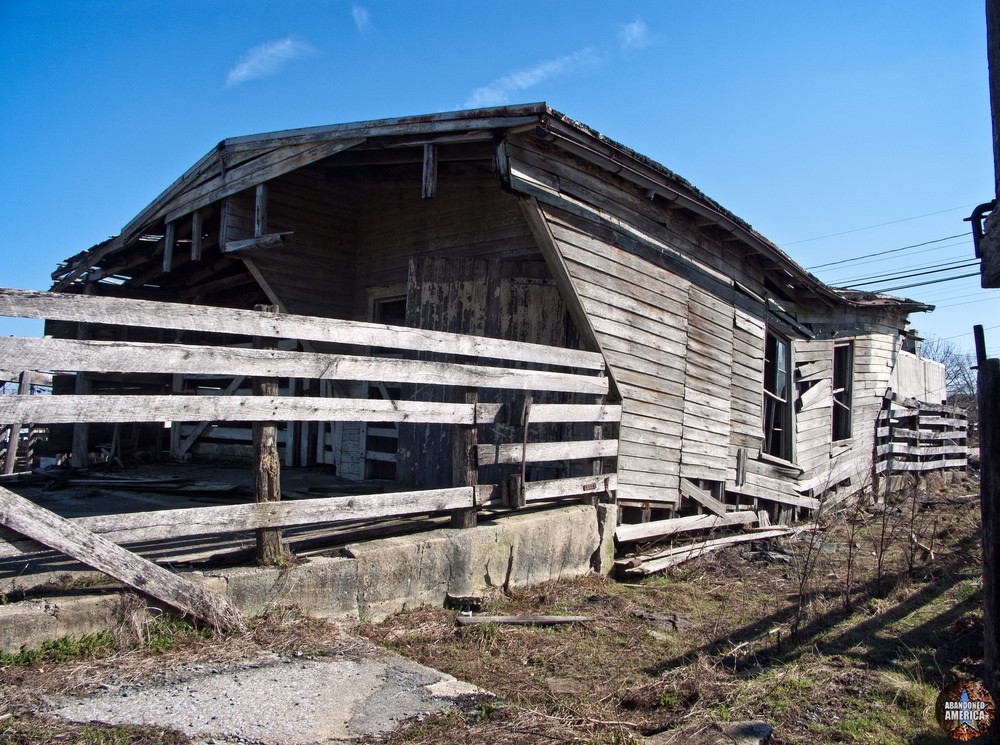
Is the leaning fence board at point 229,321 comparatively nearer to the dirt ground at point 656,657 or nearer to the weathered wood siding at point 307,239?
the dirt ground at point 656,657

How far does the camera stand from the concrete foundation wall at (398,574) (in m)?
3.41

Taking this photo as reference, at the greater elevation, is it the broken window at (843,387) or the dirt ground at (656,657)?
the broken window at (843,387)

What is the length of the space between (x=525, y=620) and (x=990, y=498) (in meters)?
2.89

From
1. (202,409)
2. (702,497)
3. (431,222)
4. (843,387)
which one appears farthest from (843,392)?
(202,409)

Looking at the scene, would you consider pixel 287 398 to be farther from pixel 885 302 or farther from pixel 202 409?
pixel 885 302

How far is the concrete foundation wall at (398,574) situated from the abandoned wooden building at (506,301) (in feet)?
1.44

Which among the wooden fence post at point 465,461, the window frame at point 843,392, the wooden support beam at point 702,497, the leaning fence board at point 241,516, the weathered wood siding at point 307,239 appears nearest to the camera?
the leaning fence board at point 241,516

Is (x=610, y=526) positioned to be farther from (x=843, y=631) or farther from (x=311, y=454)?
(x=311, y=454)

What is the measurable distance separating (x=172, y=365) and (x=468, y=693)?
222cm

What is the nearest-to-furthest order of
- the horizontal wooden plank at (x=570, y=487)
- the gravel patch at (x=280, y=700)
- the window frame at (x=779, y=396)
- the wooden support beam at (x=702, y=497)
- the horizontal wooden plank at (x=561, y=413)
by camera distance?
1. the gravel patch at (x=280, y=700)
2. the horizontal wooden plank at (x=561, y=413)
3. the horizontal wooden plank at (x=570, y=487)
4. the wooden support beam at (x=702, y=497)
5. the window frame at (x=779, y=396)

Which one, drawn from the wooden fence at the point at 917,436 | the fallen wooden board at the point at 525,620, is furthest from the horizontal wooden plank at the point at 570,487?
the wooden fence at the point at 917,436

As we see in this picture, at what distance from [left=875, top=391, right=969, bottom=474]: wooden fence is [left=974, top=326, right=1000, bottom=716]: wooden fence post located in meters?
11.4

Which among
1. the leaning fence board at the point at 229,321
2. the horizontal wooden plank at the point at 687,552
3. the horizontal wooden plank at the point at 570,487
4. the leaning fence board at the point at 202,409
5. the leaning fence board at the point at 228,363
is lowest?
the horizontal wooden plank at the point at 687,552

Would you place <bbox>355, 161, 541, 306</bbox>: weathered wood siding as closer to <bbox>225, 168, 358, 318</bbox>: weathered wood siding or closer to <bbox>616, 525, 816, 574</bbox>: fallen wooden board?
<bbox>225, 168, 358, 318</bbox>: weathered wood siding
